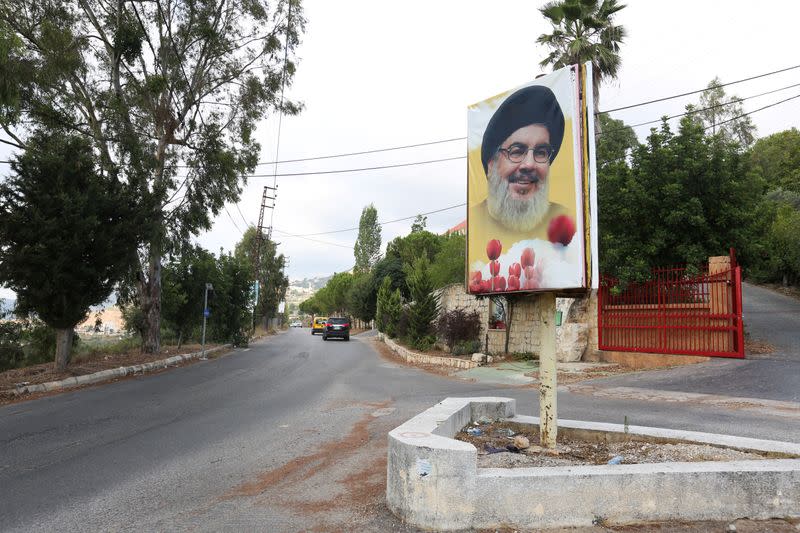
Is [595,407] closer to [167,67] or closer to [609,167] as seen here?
[609,167]

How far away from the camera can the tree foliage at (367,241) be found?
2963 inches

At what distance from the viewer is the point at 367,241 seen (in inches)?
2995

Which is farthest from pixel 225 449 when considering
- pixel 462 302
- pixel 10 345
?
pixel 10 345

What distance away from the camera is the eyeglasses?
16.4ft

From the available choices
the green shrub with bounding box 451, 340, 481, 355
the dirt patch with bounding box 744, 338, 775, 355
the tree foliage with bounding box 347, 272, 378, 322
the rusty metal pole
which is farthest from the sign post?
the tree foliage with bounding box 347, 272, 378, 322

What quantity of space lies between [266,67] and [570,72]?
21000 mm

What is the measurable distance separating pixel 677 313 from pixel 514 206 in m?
10.8

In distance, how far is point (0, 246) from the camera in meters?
13.5

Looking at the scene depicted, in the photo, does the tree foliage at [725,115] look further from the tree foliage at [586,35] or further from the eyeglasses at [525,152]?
the eyeglasses at [525,152]

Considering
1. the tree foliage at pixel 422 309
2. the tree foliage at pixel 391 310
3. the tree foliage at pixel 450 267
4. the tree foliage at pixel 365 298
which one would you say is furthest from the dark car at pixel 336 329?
the tree foliage at pixel 422 309

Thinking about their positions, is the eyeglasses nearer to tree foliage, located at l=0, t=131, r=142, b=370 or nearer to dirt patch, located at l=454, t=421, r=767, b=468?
dirt patch, located at l=454, t=421, r=767, b=468

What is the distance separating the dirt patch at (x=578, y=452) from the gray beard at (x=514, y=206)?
6.74 ft

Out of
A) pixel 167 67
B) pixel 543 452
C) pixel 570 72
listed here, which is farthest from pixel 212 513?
pixel 167 67

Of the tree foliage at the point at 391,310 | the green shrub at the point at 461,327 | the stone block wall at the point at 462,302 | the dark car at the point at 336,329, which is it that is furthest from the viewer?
the dark car at the point at 336,329
